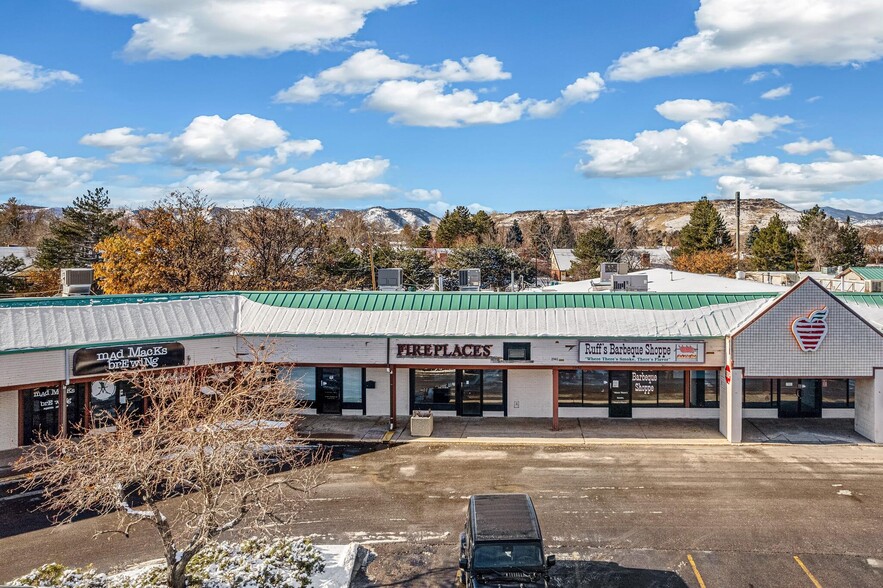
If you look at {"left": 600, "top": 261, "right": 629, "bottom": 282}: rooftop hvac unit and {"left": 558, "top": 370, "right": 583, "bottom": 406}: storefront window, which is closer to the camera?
{"left": 558, "top": 370, "right": 583, "bottom": 406}: storefront window

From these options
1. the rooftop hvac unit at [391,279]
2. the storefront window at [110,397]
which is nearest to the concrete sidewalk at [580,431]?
the storefront window at [110,397]

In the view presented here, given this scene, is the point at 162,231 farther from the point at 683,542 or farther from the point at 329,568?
the point at 683,542

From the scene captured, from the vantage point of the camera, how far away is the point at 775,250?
2963 inches

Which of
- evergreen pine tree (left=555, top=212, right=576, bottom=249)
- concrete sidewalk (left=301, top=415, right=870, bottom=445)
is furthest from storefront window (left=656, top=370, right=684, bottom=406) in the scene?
evergreen pine tree (left=555, top=212, right=576, bottom=249)

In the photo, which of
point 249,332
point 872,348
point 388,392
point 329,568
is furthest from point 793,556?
point 249,332

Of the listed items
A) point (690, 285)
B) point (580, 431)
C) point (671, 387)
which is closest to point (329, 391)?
point (580, 431)

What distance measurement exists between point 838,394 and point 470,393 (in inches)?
663

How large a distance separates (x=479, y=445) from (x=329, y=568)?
11305 millimetres

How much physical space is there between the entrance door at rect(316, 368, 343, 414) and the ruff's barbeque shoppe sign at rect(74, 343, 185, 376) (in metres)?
6.43

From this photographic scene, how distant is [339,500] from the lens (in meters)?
20.5

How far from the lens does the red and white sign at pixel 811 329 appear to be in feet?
85.2

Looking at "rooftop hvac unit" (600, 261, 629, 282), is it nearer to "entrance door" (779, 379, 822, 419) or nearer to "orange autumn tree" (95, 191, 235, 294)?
"entrance door" (779, 379, 822, 419)

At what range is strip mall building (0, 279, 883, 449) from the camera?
84.5ft

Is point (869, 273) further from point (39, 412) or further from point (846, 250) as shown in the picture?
point (39, 412)
